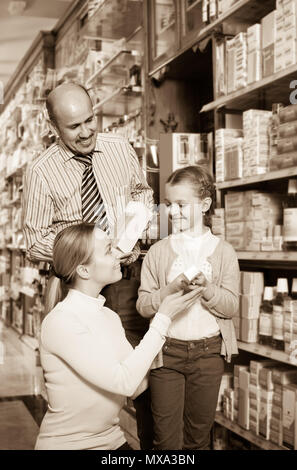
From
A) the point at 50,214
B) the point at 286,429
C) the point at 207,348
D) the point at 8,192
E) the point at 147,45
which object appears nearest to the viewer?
the point at 207,348

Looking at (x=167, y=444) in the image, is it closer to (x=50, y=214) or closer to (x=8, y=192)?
(x=50, y=214)

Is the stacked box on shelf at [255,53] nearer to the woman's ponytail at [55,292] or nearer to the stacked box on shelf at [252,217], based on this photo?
the stacked box on shelf at [252,217]

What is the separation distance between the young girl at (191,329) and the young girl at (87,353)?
46 centimetres

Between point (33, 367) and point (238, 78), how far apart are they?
382 cm

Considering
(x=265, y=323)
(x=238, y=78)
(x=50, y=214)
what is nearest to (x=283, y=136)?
(x=238, y=78)

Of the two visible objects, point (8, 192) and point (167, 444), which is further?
point (8, 192)

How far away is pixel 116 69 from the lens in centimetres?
439

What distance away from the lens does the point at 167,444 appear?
7.06ft

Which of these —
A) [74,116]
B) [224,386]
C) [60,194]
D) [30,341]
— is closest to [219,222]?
[224,386]

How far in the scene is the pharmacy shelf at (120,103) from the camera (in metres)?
4.00

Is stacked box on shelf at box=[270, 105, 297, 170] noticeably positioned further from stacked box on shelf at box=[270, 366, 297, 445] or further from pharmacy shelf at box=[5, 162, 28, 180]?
pharmacy shelf at box=[5, 162, 28, 180]

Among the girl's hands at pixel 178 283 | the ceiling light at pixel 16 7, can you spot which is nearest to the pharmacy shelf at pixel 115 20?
the ceiling light at pixel 16 7

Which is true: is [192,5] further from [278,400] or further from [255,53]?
[278,400]

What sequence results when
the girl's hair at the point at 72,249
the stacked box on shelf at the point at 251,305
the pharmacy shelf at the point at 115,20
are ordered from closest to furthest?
the girl's hair at the point at 72,249
the stacked box on shelf at the point at 251,305
the pharmacy shelf at the point at 115,20
